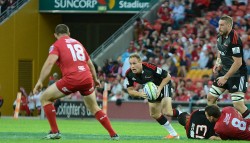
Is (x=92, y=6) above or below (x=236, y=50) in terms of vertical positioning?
above

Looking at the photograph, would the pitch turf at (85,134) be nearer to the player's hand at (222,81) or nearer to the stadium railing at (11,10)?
the player's hand at (222,81)

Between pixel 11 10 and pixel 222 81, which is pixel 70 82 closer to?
pixel 222 81

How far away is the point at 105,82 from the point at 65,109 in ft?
8.17

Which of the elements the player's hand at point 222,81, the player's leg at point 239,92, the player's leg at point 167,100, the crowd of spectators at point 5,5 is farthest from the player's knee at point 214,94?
the crowd of spectators at point 5,5

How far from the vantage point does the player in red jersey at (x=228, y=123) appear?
48.4 feet

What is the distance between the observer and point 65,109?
30.9m

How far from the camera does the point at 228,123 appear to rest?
14.8 metres

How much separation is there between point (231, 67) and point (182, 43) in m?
17.2

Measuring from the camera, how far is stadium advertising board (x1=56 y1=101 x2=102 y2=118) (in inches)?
1206

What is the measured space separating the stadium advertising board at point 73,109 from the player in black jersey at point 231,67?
14.7 metres

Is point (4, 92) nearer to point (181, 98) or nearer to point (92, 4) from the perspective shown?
point (92, 4)

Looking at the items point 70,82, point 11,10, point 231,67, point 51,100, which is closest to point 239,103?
point 231,67

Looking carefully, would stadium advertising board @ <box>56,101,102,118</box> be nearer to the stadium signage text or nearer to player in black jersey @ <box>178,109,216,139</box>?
the stadium signage text

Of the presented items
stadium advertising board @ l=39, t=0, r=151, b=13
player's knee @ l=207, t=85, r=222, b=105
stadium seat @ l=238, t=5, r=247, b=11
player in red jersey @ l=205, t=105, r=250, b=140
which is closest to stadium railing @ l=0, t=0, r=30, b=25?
stadium advertising board @ l=39, t=0, r=151, b=13
